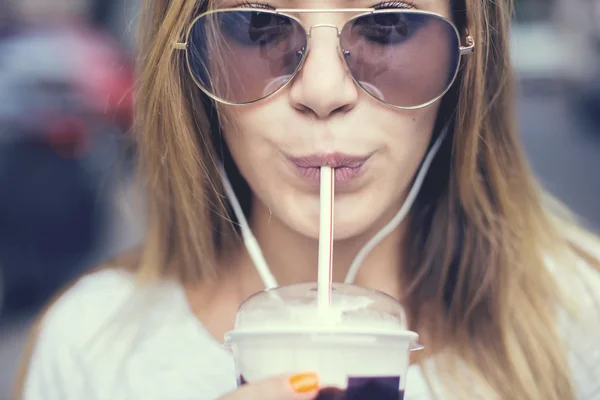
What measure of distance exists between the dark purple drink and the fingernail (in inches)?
0.8

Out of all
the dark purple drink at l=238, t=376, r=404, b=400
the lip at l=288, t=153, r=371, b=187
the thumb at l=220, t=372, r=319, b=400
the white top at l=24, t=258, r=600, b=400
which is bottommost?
the white top at l=24, t=258, r=600, b=400

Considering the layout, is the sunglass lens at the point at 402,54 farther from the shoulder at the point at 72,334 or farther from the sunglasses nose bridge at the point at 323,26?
the shoulder at the point at 72,334

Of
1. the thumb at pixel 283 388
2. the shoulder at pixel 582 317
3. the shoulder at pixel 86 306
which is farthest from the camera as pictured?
the shoulder at pixel 86 306

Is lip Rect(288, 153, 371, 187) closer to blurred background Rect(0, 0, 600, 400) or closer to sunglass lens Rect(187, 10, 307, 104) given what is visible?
sunglass lens Rect(187, 10, 307, 104)

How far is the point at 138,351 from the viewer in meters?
1.55

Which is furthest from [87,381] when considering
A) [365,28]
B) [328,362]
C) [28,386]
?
[365,28]

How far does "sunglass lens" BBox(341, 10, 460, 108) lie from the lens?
4.29 feet

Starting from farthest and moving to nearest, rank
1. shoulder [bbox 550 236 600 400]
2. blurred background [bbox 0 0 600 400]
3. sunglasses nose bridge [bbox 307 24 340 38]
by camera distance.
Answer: blurred background [bbox 0 0 600 400]
shoulder [bbox 550 236 600 400]
sunglasses nose bridge [bbox 307 24 340 38]

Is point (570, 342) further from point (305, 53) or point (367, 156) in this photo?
point (305, 53)

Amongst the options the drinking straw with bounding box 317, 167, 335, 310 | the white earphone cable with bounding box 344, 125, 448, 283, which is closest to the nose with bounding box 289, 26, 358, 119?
the drinking straw with bounding box 317, 167, 335, 310

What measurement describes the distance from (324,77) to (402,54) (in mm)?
139

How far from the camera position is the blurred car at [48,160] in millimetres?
4363

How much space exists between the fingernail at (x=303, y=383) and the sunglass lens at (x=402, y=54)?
1.73ft

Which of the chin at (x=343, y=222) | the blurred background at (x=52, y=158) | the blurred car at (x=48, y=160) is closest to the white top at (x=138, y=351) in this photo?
the chin at (x=343, y=222)
